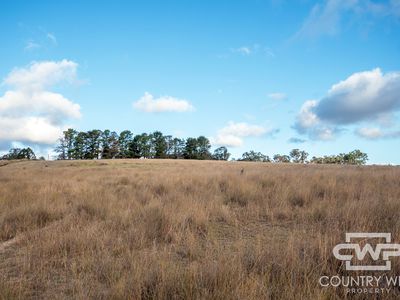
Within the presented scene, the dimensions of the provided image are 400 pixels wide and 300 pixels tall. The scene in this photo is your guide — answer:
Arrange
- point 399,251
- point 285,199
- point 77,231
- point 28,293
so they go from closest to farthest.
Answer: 1. point 28,293
2. point 399,251
3. point 77,231
4. point 285,199

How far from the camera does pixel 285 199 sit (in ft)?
27.9

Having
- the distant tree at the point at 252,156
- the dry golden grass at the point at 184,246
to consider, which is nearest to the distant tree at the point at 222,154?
the distant tree at the point at 252,156

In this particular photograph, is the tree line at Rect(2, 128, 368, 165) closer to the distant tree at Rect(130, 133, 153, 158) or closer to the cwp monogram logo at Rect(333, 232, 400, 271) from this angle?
the distant tree at Rect(130, 133, 153, 158)

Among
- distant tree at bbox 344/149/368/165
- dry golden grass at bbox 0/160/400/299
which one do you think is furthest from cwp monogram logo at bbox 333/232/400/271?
distant tree at bbox 344/149/368/165

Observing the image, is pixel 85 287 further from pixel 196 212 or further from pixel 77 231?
pixel 196 212

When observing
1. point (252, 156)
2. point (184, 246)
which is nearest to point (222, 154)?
A: point (252, 156)

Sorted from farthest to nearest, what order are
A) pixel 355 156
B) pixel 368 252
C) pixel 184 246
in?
pixel 355 156 → pixel 184 246 → pixel 368 252

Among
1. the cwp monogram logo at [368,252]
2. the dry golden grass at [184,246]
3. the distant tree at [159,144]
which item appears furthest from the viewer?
the distant tree at [159,144]

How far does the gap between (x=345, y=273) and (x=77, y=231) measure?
14.2ft

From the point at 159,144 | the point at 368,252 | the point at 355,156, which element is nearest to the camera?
the point at 368,252

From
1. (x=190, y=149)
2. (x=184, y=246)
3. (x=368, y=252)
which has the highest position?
(x=190, y=149)

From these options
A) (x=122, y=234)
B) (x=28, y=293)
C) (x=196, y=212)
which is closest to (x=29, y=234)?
(x=122, y=234)

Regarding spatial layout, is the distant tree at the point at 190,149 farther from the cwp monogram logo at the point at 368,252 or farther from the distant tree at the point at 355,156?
the cwp monogram logo at the point at 368,252

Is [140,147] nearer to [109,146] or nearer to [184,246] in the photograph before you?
[109,146]
